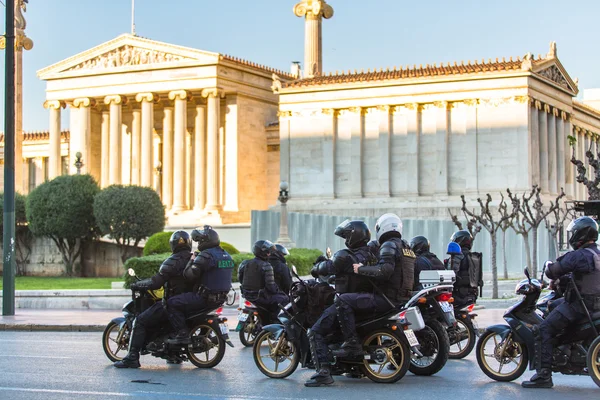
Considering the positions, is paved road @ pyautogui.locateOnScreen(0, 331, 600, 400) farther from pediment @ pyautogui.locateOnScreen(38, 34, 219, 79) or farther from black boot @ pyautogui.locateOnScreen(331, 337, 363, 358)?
pediment @ pyautogui.locateOnScreen(38, 34, 219, 79)

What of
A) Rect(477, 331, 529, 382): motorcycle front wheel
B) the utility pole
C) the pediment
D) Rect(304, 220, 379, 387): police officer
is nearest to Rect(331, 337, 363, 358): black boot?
Rect(304, 220, 379, 387): police officer

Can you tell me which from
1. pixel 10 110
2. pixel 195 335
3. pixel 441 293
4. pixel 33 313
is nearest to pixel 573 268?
pixel 441 293

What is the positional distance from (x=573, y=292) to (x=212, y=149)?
44272 millimetres

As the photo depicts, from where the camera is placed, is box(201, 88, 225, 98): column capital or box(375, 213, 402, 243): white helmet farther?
box(201, 88, 225, 98): column capital

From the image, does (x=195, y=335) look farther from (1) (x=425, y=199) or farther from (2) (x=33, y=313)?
(1) (x=425, y=199)

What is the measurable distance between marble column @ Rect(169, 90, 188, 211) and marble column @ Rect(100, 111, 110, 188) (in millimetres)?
4832

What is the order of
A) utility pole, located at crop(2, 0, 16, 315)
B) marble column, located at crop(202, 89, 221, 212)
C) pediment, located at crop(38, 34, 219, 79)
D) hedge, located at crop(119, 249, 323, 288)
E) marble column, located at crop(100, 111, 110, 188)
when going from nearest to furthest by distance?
utility pole, located at crop(2, 0, 16, 315), hedge, located at crop(119, 249, 323, 288), marble column, located at crop(202, 89, 221, 212), pediment, located at crop(38, 34, 219, 79), marble column, located at crop(100, 111, 110, 188)

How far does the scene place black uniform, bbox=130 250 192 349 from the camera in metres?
13.3

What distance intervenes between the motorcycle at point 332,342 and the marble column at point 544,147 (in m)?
37.9

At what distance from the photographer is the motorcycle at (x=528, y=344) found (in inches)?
434

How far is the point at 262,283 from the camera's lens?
16.2 metres

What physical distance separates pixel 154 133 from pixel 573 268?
169 ft

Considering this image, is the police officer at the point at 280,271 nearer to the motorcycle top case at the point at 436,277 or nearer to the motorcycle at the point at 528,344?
the motorcycle top case at the point at 436,277

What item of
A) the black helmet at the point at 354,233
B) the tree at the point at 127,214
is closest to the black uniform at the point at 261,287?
the black helmet at the point at 354,233
